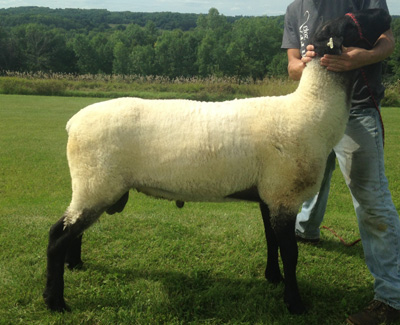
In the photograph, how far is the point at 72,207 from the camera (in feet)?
9.86

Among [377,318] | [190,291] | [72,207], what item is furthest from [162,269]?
[377,318]

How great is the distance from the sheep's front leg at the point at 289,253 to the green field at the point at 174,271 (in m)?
0.12

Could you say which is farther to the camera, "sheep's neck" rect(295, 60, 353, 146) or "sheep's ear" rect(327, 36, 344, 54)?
"sheep's neck" rect(295, 60, 353, 146)

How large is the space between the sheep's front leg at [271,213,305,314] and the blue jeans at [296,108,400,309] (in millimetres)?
682

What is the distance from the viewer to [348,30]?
2.80 m

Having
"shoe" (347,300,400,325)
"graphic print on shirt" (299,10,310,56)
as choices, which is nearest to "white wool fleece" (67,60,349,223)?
"graphic print on shirt" (299,10,310,56)

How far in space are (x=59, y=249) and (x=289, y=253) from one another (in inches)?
75.0

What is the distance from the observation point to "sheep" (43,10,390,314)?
2.83 metres

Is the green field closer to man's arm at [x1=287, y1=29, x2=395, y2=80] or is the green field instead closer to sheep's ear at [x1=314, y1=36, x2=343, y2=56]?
man's arm at [x1=287, y1=29, x2=395, y2=80]

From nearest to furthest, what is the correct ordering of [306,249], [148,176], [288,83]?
[148,176], [306,249], [288,83]

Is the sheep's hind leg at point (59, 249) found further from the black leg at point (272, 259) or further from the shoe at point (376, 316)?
the shoe at point (376, 316)

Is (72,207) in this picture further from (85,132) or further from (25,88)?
(25,88)

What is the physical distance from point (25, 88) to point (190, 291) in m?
28.6

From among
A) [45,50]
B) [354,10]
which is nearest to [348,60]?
[354,10]
